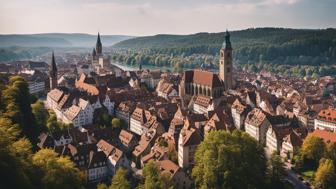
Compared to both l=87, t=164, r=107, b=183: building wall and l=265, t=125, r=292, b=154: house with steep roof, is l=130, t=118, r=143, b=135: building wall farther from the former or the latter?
l=265, t=125, r=292, b=154: house with steep roof

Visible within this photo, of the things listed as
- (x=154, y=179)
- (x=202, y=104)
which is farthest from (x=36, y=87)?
(x=154, y=179)

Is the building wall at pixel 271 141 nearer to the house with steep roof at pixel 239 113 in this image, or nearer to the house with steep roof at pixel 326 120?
the house with steep roof at pixel 239 113

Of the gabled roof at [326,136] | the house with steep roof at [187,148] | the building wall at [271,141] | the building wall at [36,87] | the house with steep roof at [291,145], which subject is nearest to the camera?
the house with steep roof at [187,148]

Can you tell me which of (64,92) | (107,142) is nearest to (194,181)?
(107,142)

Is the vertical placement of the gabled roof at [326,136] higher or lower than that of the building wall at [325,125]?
higher

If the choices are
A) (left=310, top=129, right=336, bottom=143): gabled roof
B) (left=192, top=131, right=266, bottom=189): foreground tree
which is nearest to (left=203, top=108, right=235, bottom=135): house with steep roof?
(left=310, top=129, right=336, bottom=143): gabled roof

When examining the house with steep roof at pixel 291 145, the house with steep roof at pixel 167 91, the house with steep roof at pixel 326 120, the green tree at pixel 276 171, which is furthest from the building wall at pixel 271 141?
the house with steep roof at pixel 167 91

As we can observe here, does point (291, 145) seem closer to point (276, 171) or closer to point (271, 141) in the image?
point (271, 141)
